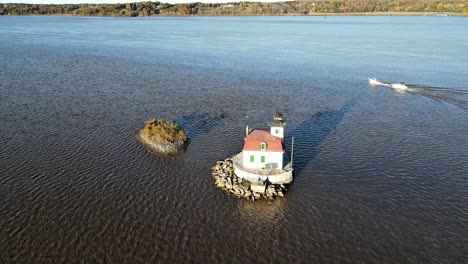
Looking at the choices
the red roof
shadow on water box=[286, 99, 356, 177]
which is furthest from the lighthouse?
shadow on water box=[286, 99, 356, 177]

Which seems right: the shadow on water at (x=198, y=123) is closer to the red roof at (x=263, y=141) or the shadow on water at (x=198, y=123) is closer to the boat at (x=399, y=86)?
the red roof at (x=263, y=141)

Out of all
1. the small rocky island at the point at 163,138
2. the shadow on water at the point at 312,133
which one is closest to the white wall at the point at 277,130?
the shadow on water at the point at 312,133

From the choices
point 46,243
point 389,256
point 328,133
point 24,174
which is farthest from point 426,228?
point 24,174

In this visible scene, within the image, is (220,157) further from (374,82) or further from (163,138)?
(374,82)

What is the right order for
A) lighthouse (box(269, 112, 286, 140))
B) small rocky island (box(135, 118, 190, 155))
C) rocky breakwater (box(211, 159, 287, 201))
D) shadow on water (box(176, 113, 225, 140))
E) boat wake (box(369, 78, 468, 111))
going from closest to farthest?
rocky breakwater (box(211, 159, 287, 201))
lighthouse (box(269, 112, 286, 140))
small rocky island (box(135, 118, 190, 155))
shadow on water (box(176, 113, 225, 140))
boat wake (box(369, 78, 468, 111))

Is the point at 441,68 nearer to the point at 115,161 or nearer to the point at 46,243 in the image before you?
the point at 115,161

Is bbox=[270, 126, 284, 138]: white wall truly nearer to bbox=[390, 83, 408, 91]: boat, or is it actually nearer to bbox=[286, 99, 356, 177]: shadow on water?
bbox=[286, 99, 356, 177]: shadow on water
